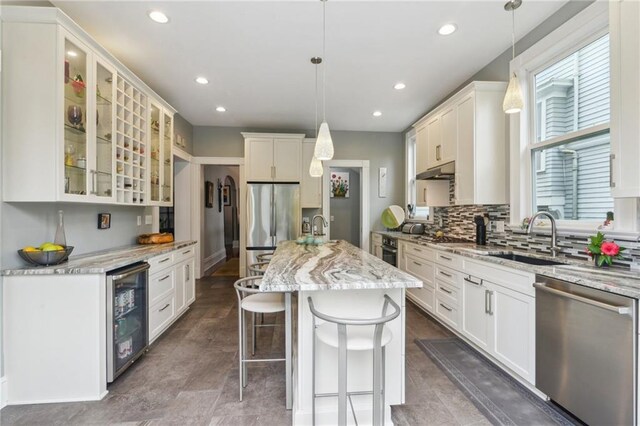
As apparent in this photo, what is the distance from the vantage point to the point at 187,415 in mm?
1771

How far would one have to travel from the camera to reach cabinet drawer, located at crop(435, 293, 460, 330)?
277 centimetres

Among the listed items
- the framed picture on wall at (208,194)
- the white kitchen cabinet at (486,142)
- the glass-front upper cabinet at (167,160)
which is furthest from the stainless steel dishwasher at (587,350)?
the framed picture on wall at (208,194)

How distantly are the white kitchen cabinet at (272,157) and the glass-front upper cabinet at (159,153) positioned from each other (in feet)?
4.50

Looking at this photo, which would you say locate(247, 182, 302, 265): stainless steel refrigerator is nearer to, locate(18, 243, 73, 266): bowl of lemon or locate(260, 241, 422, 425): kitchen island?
locate(18, 243, 73, 266): bowl of lemon

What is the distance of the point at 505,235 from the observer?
2.90 m

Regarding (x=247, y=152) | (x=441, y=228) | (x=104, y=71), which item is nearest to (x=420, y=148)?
(x=441, y=228)

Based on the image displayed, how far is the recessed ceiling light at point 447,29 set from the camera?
2.41 metres

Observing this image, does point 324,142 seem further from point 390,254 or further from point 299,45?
point 390,254

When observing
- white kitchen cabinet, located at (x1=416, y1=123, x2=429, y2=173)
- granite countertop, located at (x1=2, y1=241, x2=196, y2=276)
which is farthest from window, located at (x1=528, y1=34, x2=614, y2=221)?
granite countertop, located at (x1=2, y1=241, x2=196, y2=276)

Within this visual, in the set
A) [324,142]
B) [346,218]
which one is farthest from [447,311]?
[346,218]

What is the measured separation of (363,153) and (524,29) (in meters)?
3.20

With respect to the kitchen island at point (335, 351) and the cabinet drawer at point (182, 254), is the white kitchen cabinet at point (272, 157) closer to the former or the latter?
the cabinet drawer at point (182, 254)

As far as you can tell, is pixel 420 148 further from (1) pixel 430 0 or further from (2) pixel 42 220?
(2) pixel 42 220

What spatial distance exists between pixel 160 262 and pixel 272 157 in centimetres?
265
